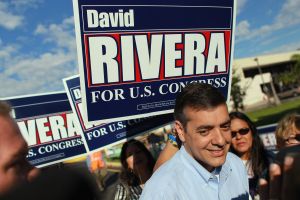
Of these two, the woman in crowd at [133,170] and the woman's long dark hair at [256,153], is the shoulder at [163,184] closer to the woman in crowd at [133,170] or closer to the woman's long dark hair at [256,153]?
the woman's long dark hair at [256,153]

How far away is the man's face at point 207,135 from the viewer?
6.63ft

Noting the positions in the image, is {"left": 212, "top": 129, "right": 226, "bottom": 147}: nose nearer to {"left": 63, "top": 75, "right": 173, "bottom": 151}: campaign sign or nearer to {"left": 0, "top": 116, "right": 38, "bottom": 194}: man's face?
{"left": 0, "top": 116, "right": 38, "bottom": 194}: man's face

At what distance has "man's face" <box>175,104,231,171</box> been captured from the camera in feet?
6.63

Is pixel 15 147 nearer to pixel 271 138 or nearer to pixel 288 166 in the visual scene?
pixel 288 166

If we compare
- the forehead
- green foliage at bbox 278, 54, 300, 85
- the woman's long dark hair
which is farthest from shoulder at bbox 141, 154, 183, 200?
green foliage at bbox 278, 54, 300, 85

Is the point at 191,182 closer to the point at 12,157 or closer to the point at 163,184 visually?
the point at 163,184

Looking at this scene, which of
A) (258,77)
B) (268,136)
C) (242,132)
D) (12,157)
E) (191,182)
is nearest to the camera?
(12,157)

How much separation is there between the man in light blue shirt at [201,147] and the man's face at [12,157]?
113cm

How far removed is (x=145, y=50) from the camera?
281cm

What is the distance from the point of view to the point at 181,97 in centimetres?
214

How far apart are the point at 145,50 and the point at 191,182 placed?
118cm

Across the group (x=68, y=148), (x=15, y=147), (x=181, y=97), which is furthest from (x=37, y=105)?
(x=15, y=147)

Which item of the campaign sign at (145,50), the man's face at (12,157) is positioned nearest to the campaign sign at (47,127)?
the campaign sign at (145,50)

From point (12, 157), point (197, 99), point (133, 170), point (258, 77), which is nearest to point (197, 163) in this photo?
point (197, 99)
